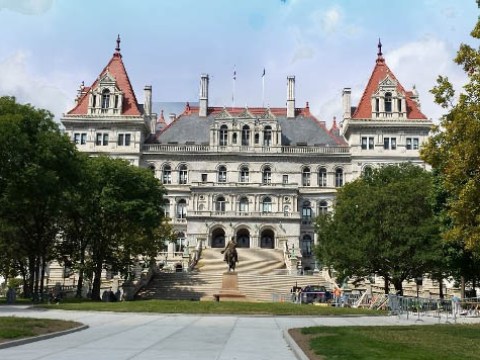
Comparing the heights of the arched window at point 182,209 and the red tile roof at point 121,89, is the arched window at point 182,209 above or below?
below

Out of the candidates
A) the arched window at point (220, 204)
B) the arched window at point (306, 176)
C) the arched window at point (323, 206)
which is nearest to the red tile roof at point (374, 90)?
the arched window at point (306, 176)

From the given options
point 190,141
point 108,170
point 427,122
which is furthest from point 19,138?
point 427,122

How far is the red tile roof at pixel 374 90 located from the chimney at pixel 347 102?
1490 millimetres

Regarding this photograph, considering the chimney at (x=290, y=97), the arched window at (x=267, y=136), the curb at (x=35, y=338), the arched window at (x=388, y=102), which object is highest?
the chimney at (x=290, y=97)

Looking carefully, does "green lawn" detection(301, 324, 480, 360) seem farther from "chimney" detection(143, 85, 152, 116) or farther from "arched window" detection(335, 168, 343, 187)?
"chimney" detection(143, 85, 152, 116)

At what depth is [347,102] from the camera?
85188 millimetres

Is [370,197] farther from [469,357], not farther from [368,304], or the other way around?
[469,357]

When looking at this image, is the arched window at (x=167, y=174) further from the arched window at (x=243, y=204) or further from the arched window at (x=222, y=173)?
the arched window at (x=243, y=204)

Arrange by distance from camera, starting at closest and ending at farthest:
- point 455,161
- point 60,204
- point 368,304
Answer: point 455,161 → point 368,304 → point 60,204

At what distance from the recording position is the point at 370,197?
5006 centimetres

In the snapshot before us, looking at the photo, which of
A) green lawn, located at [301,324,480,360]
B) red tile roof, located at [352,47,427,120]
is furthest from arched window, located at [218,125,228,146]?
green lawn, located at [301,324,480,360]

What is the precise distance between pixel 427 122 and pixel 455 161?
199 feet

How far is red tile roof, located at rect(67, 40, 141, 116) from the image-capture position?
8306cm

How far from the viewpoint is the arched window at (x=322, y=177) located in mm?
82938
